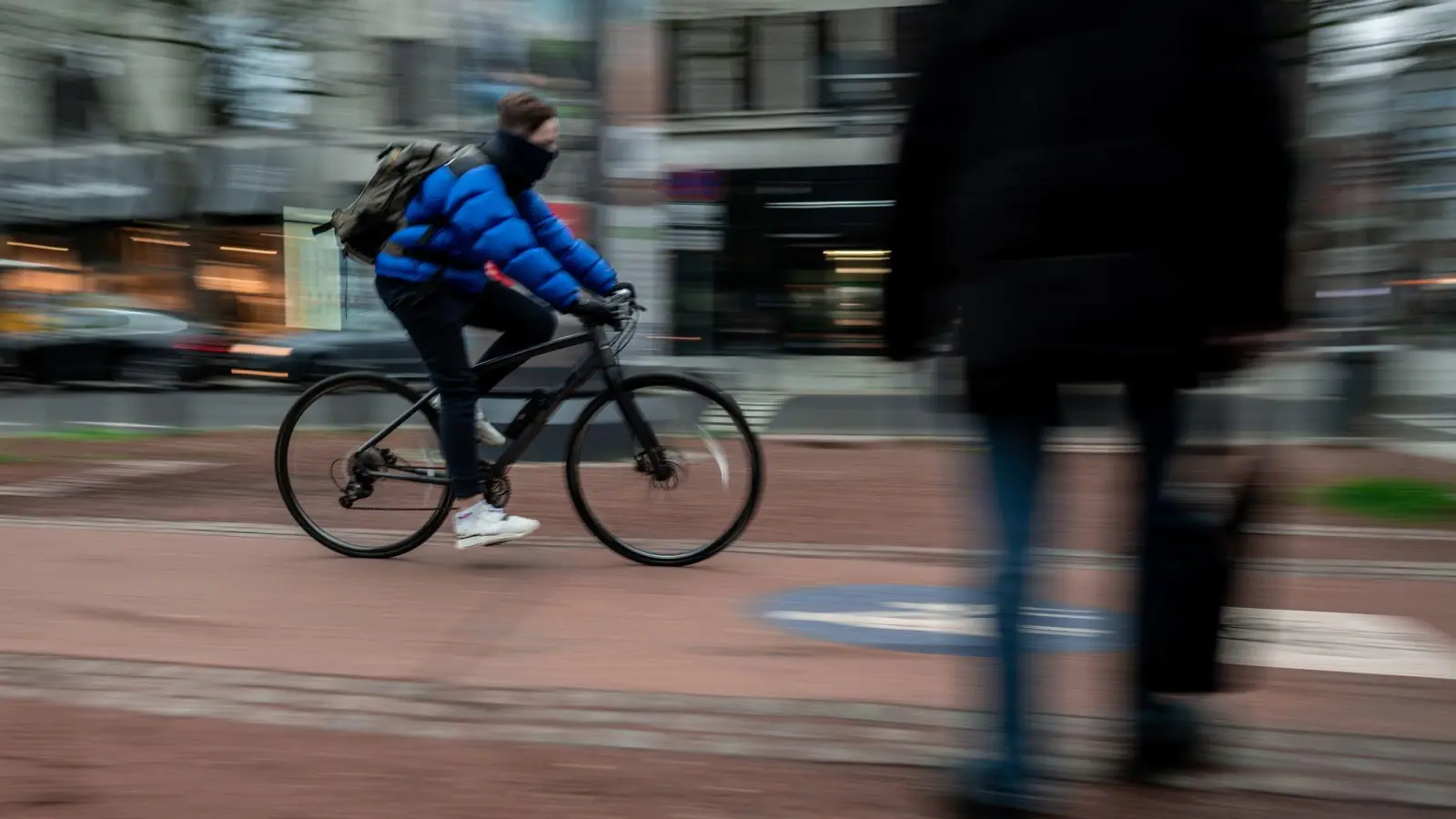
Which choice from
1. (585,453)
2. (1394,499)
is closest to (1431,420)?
(1394,499)

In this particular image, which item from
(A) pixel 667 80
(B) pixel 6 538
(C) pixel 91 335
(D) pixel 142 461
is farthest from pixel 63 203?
(B) pixel 6 538

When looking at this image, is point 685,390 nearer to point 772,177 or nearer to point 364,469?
point 364,469

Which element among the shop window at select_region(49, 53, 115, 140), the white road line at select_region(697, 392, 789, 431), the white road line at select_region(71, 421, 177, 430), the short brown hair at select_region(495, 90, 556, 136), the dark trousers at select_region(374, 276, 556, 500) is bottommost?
the white road line at select_region(71, 421, 177, 430)

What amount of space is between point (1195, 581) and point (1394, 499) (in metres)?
5.11

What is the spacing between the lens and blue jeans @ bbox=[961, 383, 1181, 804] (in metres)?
2.32

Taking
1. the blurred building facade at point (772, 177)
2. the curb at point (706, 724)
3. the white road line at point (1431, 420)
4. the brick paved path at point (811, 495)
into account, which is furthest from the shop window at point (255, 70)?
the blurred building facade at point (772, 177)

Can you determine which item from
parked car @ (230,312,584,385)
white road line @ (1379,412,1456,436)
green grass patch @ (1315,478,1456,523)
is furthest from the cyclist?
parked car @ (230,312,584,385)

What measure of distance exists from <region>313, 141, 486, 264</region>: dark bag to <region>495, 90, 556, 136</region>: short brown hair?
0.52ft

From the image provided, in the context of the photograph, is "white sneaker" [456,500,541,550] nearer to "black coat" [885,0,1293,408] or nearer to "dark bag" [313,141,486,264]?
"dark bag" [313,141,486,264]

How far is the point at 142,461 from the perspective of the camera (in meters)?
8.58

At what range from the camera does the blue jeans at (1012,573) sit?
7.63ft

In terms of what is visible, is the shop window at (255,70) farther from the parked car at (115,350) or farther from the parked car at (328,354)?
the parked car at (115,350)

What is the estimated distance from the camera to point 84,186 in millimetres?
30047

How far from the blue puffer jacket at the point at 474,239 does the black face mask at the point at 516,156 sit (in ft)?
0.16
